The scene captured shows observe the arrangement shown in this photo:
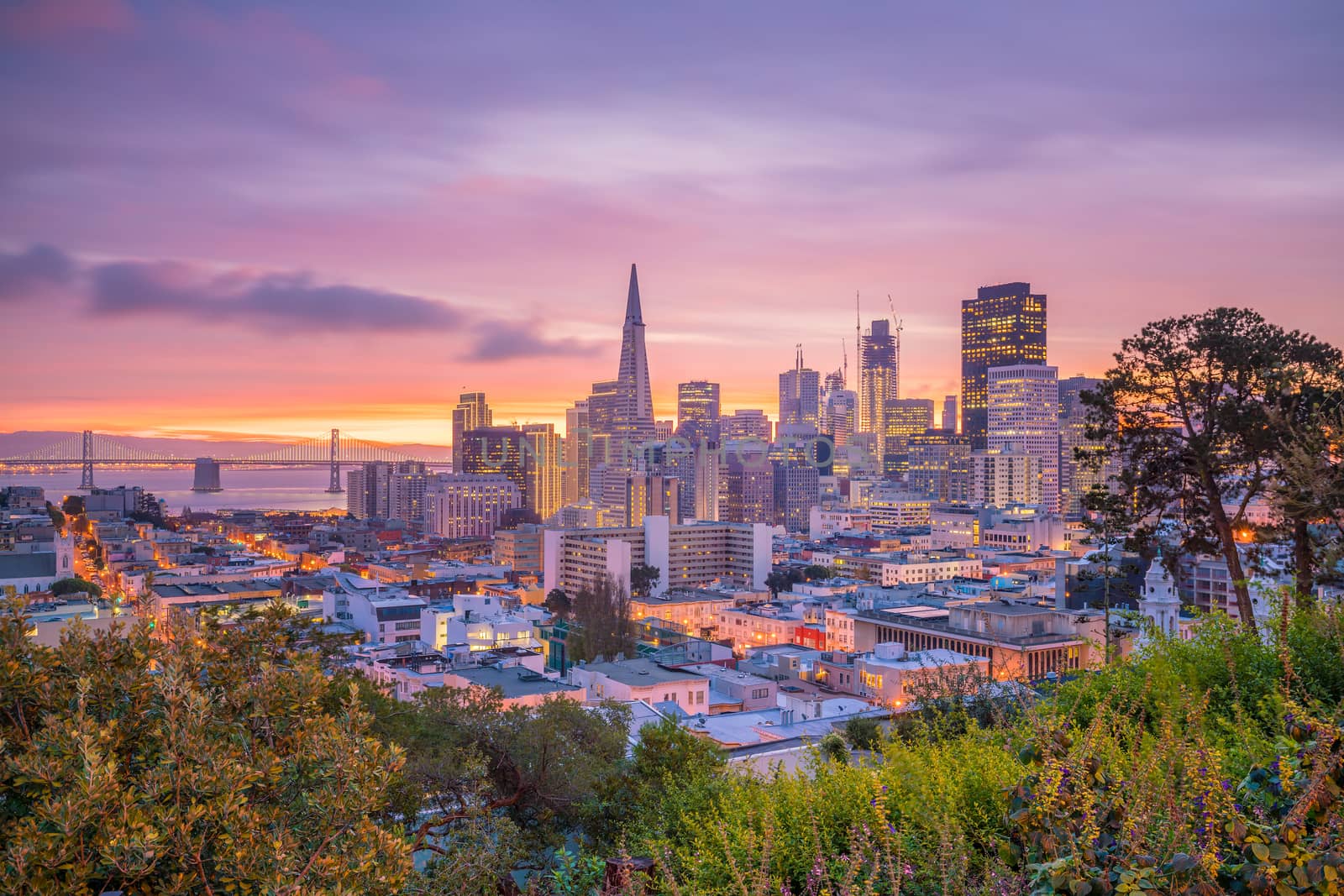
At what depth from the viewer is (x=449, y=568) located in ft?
194

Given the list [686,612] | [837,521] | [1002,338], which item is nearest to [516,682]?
[686,612]

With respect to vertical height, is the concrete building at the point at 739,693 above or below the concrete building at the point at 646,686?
below

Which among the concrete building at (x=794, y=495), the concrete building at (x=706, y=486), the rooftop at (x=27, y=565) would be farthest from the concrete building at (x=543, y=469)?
the rooftop at (x=27, y=565)

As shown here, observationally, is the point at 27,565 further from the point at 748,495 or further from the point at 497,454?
the point at 497,454

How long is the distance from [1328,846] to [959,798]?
188 cm

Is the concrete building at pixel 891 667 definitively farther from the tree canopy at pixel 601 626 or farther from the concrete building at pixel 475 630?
the concrete building at pixel 475 630

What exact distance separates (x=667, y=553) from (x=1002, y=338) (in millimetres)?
95196

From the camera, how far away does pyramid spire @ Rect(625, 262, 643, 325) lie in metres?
130

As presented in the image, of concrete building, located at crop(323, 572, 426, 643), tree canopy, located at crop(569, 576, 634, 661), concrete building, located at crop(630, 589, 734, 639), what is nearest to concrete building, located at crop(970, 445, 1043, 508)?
concrete building, located at crop(630, 589, 734, 639)

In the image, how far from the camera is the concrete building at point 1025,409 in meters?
Result: 122

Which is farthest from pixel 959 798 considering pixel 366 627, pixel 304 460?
pixel 304 460

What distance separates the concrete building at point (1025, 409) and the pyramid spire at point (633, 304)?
48692 mm

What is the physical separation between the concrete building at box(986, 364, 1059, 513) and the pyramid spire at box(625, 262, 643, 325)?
160 ft

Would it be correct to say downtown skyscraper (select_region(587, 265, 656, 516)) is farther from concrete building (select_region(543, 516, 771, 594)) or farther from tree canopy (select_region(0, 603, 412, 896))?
tree canopy (select_region(0, 603, 412, 896))
